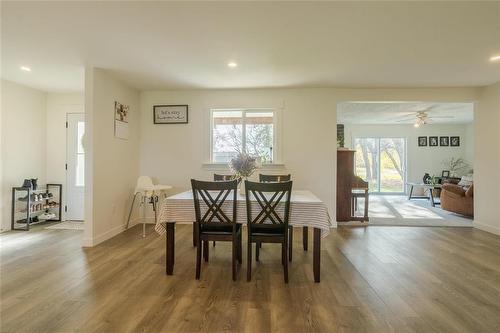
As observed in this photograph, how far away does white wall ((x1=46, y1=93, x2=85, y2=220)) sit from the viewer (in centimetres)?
489

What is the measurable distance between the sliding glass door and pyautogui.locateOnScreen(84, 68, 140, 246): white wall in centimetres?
745

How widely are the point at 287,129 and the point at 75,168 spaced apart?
405 cm

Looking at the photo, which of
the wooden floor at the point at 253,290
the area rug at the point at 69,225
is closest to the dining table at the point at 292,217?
the wooden floor at the point at 253,290

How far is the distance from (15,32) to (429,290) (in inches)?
185

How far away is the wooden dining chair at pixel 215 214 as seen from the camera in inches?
96.2

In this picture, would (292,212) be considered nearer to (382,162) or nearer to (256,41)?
(256,41)

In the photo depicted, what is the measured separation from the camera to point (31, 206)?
14.6 feet

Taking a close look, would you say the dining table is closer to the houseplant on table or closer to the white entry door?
the houseplant on table

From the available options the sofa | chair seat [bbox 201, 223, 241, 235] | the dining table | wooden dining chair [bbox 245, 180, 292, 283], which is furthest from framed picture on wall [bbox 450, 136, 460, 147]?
chair seat [bbox 201, 223, 241, 235]

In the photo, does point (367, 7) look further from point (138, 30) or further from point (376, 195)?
point (376, 195)

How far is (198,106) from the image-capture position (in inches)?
189

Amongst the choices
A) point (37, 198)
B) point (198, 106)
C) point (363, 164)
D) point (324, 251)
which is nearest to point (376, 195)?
point (363, 164)

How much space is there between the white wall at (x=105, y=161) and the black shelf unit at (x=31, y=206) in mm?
1568

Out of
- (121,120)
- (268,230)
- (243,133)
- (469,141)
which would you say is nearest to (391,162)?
(469,141)
